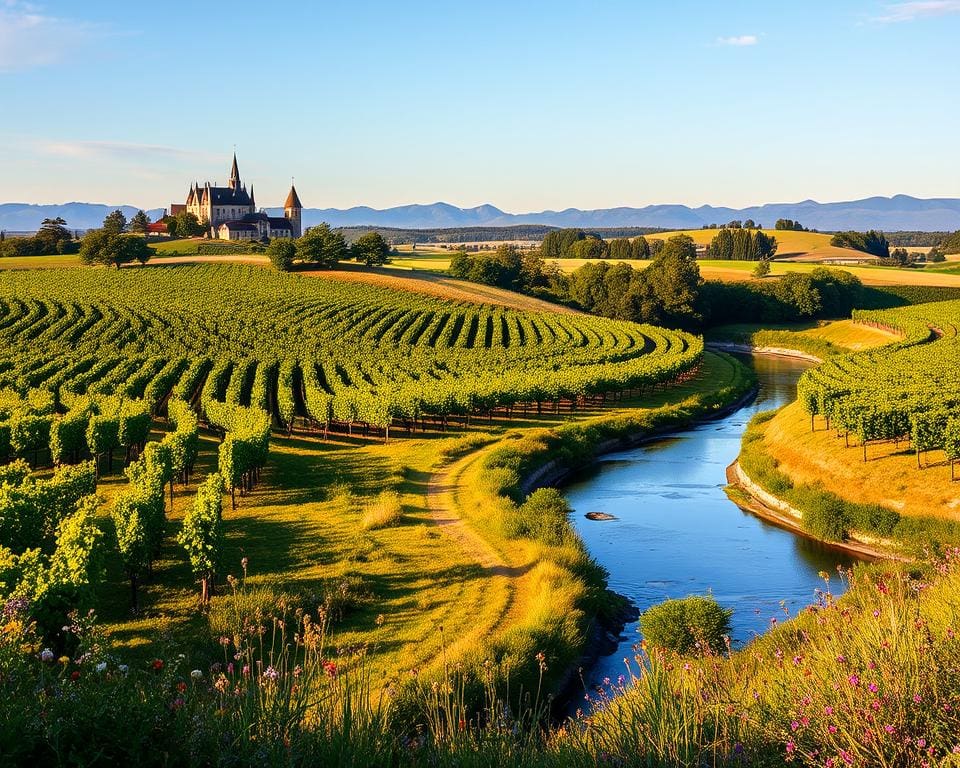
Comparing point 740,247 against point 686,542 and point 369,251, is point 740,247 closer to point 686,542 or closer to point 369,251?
point 369,251

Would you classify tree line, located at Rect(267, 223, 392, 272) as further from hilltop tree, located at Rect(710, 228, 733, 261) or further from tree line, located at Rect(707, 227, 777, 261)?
tree line, located at Rect(707, 227, 777, 261)

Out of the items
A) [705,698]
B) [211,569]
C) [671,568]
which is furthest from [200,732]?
[671,568]

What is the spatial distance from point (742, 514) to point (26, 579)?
31.7 m

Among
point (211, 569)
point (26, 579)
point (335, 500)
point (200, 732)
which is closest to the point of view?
point (200, 732)

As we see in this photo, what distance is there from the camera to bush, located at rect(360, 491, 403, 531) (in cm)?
3472

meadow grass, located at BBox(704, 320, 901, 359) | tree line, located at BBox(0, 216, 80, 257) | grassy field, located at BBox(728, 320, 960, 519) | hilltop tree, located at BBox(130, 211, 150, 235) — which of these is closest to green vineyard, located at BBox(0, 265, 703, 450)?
meadow grass, located at BBox(704, 320, 901, 359)

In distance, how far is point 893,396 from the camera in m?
45.7

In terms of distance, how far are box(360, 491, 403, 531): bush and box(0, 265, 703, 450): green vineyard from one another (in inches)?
536

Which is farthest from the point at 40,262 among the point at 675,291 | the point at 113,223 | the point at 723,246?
the point at 723,246

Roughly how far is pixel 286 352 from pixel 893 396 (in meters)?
47.8

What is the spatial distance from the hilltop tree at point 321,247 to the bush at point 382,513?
9743 centimetres

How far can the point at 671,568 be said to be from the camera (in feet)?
115

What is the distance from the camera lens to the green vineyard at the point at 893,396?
38.4m

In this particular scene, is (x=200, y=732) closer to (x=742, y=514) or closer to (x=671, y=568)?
(x=671, y=568)
